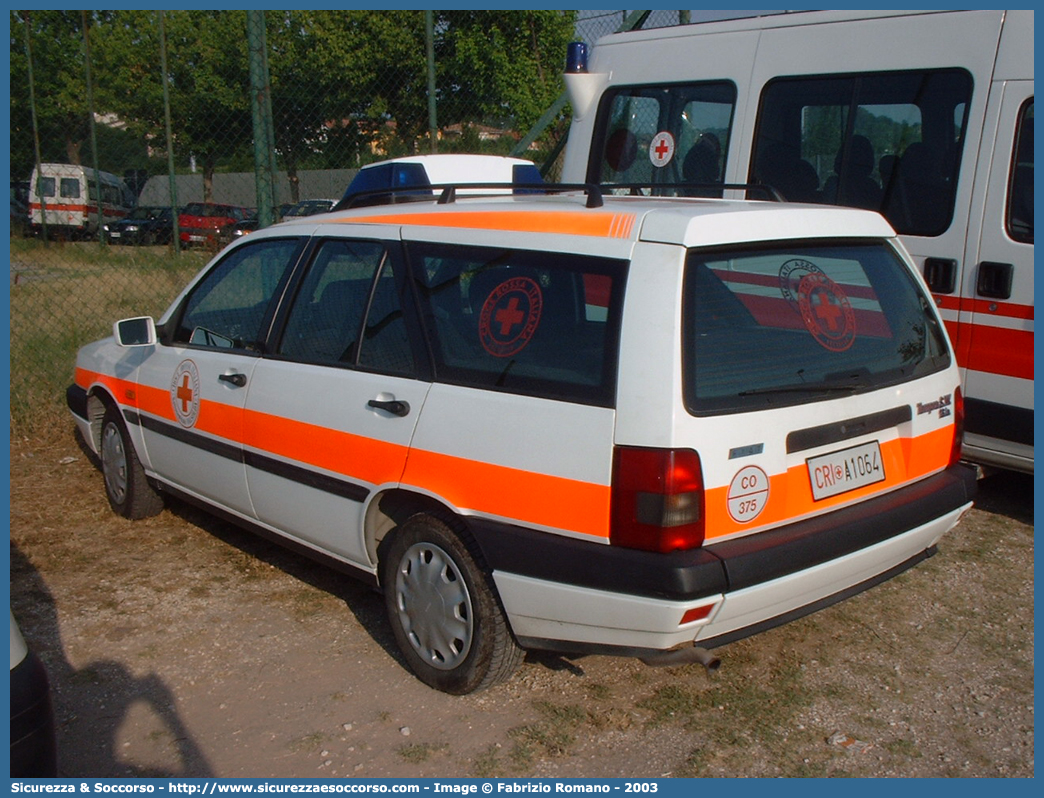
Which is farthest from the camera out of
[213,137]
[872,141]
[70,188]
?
[70,188]

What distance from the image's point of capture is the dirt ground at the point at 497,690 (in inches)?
124

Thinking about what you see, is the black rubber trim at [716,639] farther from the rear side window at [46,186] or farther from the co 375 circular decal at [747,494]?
the rear side window at [46,186]

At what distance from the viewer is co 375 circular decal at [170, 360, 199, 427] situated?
451 centimetres

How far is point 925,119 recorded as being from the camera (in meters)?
5.12

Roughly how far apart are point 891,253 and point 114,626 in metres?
3.47

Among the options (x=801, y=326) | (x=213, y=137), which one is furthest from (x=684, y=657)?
(x=213, y=137)

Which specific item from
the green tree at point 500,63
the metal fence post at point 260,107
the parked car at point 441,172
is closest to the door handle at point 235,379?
the parked car at point 441,172

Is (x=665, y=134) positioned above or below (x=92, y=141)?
below

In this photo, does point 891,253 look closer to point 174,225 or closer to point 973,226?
point 973,226

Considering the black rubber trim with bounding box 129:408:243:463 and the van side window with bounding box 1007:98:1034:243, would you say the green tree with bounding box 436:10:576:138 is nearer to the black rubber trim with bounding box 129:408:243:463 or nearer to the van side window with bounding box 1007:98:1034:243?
the black rubber trim with bounding box 129:408:243:463

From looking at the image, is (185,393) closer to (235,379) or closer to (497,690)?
(235,379)

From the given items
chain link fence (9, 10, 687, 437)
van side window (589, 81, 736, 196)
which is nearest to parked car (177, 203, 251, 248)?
chain link fence (9, 10, 687, 437)

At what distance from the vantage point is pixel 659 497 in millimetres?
2785

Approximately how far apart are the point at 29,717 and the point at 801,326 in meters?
2.48
